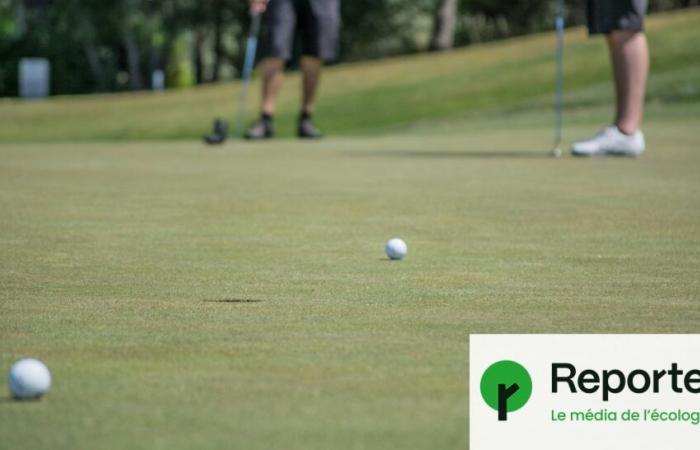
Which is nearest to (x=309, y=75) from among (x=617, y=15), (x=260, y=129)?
(x=260, y=129)

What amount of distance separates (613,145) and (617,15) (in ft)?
3.10

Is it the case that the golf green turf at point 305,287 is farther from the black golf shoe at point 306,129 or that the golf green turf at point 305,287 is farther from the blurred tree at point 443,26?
the blurred tree at point 443,26

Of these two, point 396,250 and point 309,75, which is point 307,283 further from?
point 309,75

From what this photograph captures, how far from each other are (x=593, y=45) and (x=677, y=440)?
22828mm

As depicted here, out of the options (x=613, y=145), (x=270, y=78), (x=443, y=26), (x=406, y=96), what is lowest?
(x=443, y=26)

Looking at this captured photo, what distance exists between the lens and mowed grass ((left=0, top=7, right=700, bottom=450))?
3.07 metres

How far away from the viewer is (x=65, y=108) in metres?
25.9

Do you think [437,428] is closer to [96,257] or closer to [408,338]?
[408,338]

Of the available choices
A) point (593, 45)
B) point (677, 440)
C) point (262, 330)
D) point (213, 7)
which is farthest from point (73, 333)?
point (213, 7)

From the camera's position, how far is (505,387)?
303 cm

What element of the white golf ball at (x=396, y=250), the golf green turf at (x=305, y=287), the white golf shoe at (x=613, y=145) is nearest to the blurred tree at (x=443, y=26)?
the white golf shoe at (x=613, y=145)

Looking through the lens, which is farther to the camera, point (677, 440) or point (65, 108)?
point (65, 108)

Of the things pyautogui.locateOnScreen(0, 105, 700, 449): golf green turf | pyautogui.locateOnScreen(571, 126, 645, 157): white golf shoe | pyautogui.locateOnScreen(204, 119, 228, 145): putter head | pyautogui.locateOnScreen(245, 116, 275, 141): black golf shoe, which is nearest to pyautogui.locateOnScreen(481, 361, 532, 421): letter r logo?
pyautogui.locateOnScreen(0, 105, 700, 449): golf green turf

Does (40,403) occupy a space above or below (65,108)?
above
